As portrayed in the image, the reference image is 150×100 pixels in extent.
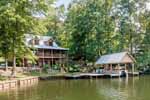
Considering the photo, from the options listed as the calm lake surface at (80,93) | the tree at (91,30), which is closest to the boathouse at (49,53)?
the tree at (91,30)

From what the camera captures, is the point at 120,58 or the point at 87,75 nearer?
the point at 87,75

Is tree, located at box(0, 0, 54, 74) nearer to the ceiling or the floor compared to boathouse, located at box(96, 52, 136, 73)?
nearer to the ceiling

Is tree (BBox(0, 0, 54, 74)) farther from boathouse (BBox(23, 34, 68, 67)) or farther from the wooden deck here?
boathouse (BBox(23, 34, 68, 67))

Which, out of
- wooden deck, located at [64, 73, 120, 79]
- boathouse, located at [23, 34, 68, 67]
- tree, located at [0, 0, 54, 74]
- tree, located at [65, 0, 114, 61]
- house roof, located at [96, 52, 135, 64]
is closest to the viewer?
tree, located at [0, 0, 54, 74]

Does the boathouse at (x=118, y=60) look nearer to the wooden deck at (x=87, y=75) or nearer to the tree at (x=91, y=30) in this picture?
the wooden deck at (x=87, y=75)

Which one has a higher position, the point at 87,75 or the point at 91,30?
the point at 91,30

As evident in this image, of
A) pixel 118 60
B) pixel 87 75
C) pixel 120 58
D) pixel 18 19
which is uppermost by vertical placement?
pixel 18 19

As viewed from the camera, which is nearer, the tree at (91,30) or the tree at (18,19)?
the tree at (18,19)

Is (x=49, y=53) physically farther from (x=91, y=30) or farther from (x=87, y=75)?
(x=87, y=75)

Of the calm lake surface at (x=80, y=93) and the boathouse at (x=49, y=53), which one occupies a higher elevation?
the boathouse at (x=49, y=53)

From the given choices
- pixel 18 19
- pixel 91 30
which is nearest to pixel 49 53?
pixel 91 30

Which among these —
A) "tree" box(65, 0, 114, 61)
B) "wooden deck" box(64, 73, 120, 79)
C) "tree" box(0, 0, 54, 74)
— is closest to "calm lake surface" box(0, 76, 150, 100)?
"tree" box(0, 0, 54, 74)

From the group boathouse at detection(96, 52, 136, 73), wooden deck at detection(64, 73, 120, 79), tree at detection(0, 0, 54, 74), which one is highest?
tree at detection(0, 0, 54, 74)

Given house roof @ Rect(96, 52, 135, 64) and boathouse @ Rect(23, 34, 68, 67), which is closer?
house roof @ Rect(96, 52, 135, 64)
